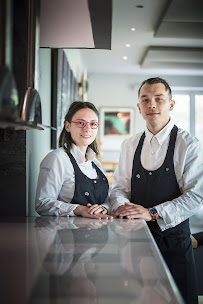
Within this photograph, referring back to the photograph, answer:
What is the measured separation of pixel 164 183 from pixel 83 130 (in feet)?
1.55

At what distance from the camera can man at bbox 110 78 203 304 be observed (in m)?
1.82

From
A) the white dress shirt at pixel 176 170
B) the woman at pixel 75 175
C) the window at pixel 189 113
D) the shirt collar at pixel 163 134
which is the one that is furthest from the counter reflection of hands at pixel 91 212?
the window at pixel 189 113

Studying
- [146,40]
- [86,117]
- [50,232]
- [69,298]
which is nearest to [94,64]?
[146,40]

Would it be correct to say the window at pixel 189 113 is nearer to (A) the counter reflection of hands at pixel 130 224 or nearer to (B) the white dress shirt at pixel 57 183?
(B) the white dress shirt at pixel 57 183

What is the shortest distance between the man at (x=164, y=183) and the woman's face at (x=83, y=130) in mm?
284

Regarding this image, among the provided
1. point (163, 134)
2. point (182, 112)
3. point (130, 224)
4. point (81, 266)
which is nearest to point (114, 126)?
point (182, 112)

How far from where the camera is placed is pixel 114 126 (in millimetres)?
9742

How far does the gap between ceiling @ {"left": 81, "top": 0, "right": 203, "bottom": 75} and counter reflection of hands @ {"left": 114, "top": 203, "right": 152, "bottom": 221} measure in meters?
2.27

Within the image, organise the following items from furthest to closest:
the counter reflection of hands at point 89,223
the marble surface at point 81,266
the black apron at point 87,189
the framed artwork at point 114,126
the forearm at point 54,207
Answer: the framed artwork at point 114,126 → the black apron at point 87,189 → the forearm at point 54,207 → the counter reflection of hands at point 89,223 → the marble surface at point 81,266

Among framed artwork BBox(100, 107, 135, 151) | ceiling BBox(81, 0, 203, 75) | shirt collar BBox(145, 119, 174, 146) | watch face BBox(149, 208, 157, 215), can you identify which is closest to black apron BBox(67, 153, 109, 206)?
watch face BBox(149, 208, 157, 215)

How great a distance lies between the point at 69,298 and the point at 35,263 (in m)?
0.24

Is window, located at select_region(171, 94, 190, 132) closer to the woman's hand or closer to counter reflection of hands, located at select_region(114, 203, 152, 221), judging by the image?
counter reflection of hands, located at select_region(114, 203, 152, 221)

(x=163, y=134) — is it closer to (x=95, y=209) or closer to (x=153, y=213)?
(x=153, y=213)

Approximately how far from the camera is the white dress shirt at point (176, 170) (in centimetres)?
182
